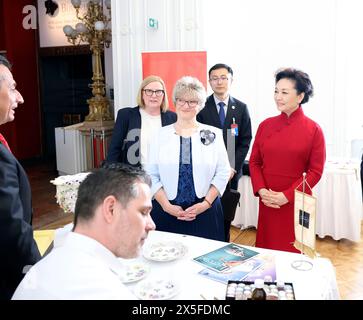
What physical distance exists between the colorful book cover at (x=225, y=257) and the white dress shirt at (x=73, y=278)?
2.51ft

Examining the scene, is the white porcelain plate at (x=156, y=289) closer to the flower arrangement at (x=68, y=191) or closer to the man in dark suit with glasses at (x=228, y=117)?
the flower arrangement at (x=68, y=191)

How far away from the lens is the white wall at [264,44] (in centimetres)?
512

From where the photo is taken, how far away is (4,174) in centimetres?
165

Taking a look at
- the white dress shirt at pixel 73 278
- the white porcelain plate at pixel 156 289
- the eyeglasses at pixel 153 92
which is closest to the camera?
the white dress shirt at pixel 73 278

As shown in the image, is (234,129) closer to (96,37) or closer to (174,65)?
(174,65)

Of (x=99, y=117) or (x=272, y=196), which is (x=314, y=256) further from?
(x=99, y=117)

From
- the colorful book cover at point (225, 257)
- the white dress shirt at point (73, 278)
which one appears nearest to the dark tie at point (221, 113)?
the colorful book cover at point (225, 257)

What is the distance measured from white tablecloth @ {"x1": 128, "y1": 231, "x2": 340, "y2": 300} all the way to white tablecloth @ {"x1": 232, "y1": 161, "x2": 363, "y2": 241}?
8.05ft

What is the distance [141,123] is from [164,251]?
4.94ft

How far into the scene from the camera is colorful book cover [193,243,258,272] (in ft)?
6.08

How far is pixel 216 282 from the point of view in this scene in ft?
5.62

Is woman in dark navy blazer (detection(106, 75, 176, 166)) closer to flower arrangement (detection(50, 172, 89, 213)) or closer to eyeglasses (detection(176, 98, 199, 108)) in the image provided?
eyeglasses (detection(176, 98, 199, 108))

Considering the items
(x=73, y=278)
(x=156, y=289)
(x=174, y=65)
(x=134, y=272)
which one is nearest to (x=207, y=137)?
(x=134, y=272)
